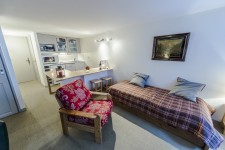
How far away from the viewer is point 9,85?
7.67ft

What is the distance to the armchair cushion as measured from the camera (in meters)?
1.63

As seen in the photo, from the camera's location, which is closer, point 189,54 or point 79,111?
point 79,111

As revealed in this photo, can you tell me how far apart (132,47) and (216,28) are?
1.87 meters

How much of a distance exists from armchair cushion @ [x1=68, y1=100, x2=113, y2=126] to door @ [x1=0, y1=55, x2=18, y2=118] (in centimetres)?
183

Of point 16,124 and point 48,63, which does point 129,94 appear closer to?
point 16,124

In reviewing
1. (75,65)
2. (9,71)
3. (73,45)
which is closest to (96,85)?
(9,71)

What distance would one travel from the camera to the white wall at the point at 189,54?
193 cm

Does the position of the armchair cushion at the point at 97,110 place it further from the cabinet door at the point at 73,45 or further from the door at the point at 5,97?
the cabinet door at the point at 73,45

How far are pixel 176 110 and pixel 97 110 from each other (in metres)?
1.43

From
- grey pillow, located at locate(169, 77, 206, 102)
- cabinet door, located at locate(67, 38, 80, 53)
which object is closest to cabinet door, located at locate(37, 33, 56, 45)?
cabinet door, located at locate(67, 38, 80, 53)

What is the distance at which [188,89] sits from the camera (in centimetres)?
215

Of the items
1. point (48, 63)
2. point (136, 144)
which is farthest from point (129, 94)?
point (48, 63)

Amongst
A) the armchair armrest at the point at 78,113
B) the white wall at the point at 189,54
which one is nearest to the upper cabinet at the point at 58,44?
the white wall at the point at 189,54

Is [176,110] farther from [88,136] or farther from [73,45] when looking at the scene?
[73,45]
